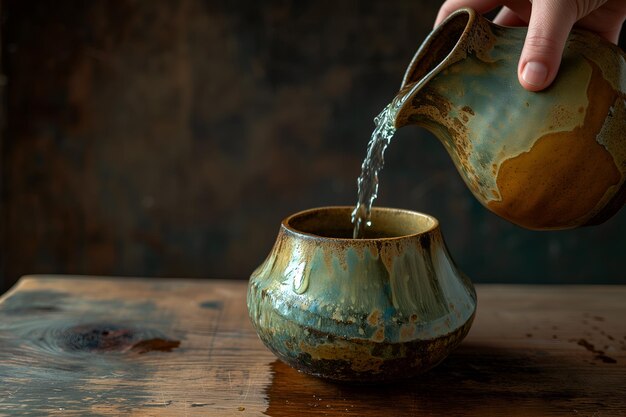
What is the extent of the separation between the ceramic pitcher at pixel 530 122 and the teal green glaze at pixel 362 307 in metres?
0.11

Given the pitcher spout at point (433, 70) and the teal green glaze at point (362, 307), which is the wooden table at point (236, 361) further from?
the pitcher spout at point (433, 70)

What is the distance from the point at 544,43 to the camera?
692 mm

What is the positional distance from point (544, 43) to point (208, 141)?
1.26 m

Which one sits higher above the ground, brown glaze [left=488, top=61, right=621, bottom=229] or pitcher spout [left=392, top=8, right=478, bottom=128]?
pitcher spout [left=392, top=8, right=478, bottom=128]

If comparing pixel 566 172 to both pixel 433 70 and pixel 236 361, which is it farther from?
pixel 236 361

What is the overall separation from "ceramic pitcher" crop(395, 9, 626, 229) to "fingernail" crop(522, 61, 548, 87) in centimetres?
2

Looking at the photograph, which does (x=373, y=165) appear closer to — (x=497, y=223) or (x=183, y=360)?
(x=183, y=360)

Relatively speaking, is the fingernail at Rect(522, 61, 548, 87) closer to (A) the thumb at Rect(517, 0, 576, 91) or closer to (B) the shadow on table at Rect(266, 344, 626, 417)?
(A) the thumb at Rect(517, 0, 576, 91)

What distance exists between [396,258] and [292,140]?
116 cm

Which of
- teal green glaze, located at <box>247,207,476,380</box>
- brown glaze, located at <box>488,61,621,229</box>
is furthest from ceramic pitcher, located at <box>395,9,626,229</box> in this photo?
teal green glaze, located at <box>247,207,476,380</box>

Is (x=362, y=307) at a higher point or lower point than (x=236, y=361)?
higher

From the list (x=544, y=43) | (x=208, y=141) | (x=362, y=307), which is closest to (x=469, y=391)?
(x=362, y=307)

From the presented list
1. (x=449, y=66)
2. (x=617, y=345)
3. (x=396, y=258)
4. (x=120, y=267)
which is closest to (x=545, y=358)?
(x=617, y=345)

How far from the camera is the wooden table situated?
715 millimetres
